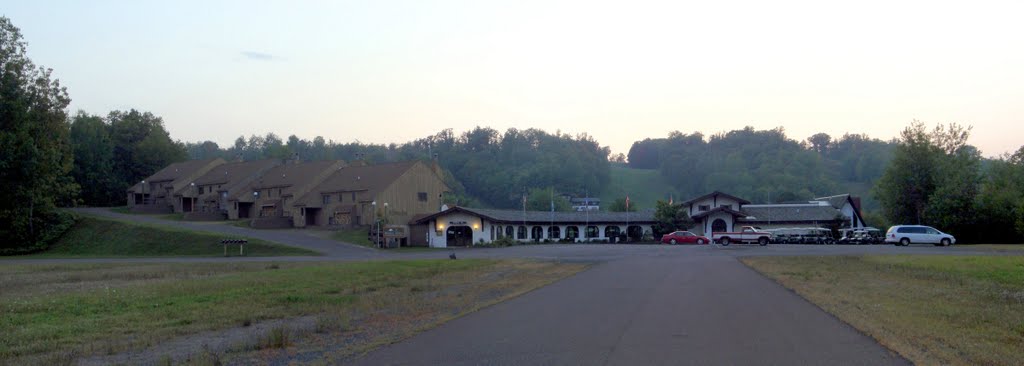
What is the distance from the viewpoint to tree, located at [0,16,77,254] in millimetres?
56750

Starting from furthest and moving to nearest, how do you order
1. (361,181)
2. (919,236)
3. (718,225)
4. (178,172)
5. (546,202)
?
(546,202)
(178,172)
(718,225)
(361,181)
(919,236)

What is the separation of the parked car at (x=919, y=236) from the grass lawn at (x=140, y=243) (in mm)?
42238

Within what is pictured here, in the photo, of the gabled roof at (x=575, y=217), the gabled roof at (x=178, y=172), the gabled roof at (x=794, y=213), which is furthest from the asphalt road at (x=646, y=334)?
the gabled roof at (x=178, y=172)

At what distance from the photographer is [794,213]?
270ft

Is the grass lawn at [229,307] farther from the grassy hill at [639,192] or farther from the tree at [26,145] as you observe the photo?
the grassy hill at [639,192]

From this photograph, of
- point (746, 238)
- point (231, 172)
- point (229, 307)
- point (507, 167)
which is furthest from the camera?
point (507, 167)

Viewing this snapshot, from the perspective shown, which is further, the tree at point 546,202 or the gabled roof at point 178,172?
the tree at point 546,202

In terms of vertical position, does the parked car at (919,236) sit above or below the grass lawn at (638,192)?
below

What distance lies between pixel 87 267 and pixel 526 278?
2127 cm

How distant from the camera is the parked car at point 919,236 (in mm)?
54906

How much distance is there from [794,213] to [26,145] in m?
70.8

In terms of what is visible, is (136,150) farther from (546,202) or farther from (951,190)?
(951,190)

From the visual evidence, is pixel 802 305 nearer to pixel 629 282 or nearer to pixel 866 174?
pixel 629 282

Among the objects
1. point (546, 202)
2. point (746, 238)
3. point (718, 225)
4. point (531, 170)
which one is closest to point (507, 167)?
point (531, 170)
